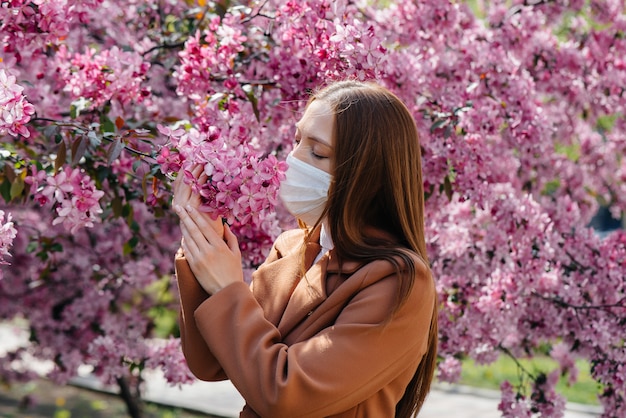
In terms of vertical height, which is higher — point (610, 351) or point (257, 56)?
point (257, 56)

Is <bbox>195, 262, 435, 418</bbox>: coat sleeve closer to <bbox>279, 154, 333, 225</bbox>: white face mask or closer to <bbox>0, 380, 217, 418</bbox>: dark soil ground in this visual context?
<bbox>279, 154, 333, 225</bbox>: white face mask

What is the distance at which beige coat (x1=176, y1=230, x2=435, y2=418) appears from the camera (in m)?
1.88

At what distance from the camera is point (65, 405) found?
25.3ft

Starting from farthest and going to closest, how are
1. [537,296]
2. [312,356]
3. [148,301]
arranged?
1. [148,301]
2. [537,296]
3. [312,356]

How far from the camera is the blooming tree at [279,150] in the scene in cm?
292

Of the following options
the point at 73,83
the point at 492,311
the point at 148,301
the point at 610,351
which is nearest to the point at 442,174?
the point at 492,311

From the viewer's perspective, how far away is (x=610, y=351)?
3.96 m

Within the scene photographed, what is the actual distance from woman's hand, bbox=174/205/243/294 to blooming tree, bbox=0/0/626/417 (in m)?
0.06

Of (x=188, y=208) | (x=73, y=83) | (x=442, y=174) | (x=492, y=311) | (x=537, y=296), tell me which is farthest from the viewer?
(x=537, y=296)

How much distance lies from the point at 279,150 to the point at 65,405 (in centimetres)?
→ 472

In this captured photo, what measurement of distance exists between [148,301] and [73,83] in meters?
2.74

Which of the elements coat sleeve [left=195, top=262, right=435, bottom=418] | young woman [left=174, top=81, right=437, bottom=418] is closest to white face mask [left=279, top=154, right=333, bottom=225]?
young woman [left=174, top=81, right=437, bottom=418]

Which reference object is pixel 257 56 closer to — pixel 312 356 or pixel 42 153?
pixel 42 153

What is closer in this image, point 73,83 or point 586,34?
point 73,83
